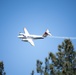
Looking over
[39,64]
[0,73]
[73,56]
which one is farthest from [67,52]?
[39,64]

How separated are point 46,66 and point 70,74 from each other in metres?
20.3

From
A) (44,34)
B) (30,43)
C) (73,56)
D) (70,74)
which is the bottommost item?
(70,74)

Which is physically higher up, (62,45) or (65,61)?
(62,45)

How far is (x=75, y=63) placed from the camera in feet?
170

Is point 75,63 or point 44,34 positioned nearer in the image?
point 75,63

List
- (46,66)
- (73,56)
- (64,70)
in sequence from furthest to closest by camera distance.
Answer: (46,66) → (73,56) → (64,70)

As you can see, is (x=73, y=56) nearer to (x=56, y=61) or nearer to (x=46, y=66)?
(x=56, y=61)

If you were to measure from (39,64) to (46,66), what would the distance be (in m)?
7.16

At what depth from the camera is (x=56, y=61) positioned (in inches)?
2087

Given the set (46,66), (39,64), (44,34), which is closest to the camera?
(46,66)

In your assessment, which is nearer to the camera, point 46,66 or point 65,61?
point 65,61

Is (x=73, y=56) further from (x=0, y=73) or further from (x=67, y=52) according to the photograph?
(x=0, y=73)

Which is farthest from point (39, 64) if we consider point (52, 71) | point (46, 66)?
point (52, 71)

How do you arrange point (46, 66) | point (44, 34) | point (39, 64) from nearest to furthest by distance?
1. point (46, 66)
2. point (39, 64)
3. point (44, 34)
